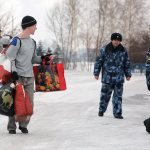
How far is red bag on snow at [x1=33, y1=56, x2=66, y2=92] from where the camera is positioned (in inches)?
340

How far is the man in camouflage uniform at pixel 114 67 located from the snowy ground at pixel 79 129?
0.47 metres

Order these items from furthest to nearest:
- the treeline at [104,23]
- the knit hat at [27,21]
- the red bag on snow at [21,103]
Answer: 1. the treeline at [104,23]
2. the knit hat at [27,21]
3. the red bag on snow at [21,103]

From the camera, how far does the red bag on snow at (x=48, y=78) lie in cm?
864

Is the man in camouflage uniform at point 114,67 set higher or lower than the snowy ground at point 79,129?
higher

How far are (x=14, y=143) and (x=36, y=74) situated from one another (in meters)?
1.55

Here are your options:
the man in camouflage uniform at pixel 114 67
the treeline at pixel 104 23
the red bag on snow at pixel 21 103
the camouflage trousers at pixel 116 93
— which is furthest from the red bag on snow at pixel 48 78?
the treeline at pixel 104 23

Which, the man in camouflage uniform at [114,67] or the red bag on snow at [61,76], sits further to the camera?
the man in camouflage uniform at [114,67]

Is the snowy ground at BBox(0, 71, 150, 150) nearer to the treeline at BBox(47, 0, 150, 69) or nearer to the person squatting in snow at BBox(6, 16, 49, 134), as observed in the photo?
the person squatting in snow at BBox(6, 16, 49, 134)

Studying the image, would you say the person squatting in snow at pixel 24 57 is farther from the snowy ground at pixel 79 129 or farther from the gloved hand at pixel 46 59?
the snowy ground at pixel 79 129

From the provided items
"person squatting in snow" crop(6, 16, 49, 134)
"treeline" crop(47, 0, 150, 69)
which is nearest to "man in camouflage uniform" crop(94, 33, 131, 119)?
"person squatting in snow" crop(6, 16, 49, 134)

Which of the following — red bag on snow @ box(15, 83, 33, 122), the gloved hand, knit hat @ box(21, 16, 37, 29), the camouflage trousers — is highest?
knit hat @ box(21, 16, 37, 29)

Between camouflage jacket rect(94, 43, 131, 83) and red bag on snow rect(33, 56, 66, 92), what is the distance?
1.83 meters

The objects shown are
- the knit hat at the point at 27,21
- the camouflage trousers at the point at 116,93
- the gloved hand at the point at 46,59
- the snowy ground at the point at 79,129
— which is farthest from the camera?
the camouflage trousers at the point at 116,93

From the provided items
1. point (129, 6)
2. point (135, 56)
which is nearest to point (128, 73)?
point (129, 6)
